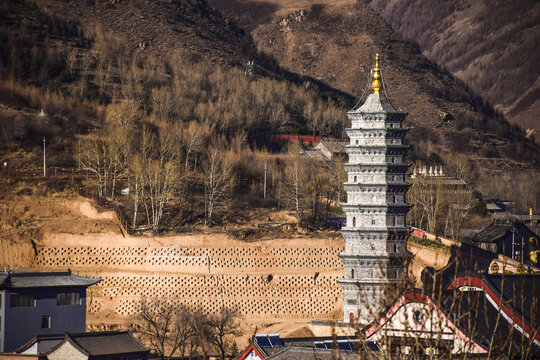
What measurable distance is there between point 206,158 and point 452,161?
3958 centimetres

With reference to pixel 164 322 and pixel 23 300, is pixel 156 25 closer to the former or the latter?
pixel 164 322

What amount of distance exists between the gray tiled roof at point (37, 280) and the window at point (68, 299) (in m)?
0.58

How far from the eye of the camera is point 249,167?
106 m

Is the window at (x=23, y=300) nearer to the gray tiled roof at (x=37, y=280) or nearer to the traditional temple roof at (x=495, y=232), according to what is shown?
the gray tiled roof at (x=37, y=280)

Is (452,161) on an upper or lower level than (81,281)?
upper

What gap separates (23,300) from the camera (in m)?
62.3

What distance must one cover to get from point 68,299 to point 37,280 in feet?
6.98

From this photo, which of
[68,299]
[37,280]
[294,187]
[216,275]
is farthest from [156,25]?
[37,280]

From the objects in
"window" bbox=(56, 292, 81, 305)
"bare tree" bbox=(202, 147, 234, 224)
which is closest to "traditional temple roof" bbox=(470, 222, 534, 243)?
"bare tree" bbox=(202, 147, 234, 224)

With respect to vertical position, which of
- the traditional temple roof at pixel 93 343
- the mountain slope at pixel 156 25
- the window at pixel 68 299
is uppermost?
the mountain slope at pixel 156 25

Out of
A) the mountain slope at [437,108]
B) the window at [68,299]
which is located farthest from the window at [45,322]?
the mountain slope at [437,108]

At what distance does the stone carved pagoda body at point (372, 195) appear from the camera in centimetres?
6306

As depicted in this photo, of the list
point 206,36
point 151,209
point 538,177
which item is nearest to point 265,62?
point 206,36

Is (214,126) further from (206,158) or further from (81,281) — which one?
(81,281)
